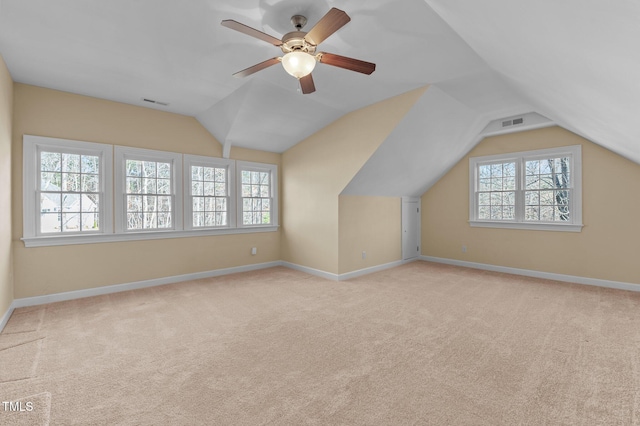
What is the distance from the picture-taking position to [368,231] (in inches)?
223

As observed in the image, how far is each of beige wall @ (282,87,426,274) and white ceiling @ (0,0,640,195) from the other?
204 mm

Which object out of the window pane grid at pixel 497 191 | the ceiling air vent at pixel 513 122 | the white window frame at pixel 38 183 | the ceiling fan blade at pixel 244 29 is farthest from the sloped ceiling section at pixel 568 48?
the white window frame at pixel 38 183

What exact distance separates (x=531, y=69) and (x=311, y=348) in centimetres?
319

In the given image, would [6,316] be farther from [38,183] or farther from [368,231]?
[368,231]

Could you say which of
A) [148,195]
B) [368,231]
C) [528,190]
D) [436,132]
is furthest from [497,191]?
[148,195]

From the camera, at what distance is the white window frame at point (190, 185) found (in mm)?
5098

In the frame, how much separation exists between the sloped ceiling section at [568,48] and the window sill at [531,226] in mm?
2043

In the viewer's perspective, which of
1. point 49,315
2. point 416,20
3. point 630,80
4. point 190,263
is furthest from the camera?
point 190,263

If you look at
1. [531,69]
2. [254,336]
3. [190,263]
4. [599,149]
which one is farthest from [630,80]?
[190,263]

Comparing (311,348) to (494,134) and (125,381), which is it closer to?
(125,381)

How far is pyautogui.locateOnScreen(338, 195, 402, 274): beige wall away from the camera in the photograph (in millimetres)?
5223

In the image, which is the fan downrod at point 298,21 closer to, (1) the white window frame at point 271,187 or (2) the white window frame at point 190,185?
(2) the white window frame at point 190,185

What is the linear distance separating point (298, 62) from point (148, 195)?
143 inches

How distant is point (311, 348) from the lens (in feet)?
8.84
